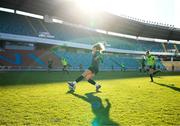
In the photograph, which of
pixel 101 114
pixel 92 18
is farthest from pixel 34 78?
pixel 92 18

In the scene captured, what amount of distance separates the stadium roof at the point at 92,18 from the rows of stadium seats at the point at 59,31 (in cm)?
184

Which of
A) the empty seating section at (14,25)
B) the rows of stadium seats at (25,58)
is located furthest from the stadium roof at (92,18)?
the rows of stadium seats at (25,58)

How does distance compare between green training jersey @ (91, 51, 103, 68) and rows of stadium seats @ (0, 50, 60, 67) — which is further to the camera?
rows of stadium seats @ (0, 50, 60, 67)

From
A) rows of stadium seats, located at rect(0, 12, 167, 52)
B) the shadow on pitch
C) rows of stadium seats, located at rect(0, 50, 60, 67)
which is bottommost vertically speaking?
the shadow on pitch

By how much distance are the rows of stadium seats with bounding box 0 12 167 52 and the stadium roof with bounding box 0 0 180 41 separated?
6.04ft

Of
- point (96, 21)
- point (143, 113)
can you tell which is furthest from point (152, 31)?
point (143, 113)

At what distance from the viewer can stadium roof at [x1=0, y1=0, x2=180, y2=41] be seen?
123ft

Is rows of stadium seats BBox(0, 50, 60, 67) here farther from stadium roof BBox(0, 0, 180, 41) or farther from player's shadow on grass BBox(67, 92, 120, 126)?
player's shadow on grass BBox(67, 92, 120, 126)

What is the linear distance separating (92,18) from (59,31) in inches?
338

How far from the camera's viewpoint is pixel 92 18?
158 ft

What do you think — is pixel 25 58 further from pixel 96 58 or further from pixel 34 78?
pixel 96 58

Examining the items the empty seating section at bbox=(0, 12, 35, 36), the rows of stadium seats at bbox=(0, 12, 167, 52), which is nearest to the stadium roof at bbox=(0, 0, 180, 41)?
the empty seating section at bbox=(0, 12, 35, 36)

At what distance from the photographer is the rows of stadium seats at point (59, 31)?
36.3 m

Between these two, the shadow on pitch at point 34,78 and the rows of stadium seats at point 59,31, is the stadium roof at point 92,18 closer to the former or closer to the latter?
the rows of stadium seats at point 59,31
